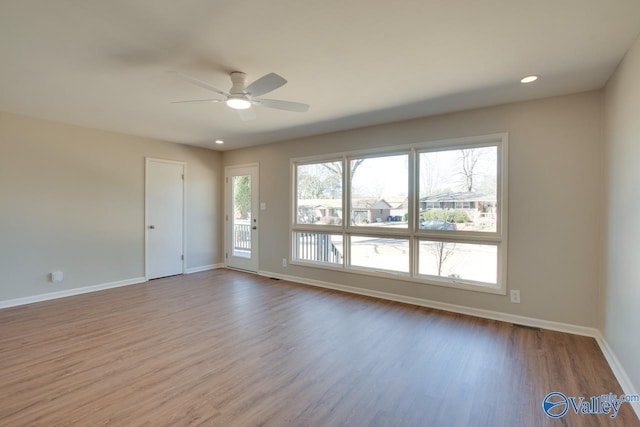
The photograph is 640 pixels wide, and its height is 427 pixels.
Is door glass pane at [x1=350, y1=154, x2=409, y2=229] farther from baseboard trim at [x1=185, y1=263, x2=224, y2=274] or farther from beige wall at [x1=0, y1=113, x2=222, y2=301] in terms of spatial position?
beige wall at [x1=0, y1=113, x2=222, y2=301]

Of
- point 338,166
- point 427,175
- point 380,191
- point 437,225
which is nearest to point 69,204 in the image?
point 338,166

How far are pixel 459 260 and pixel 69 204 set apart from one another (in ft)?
18.3

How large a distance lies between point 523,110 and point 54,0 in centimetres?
418

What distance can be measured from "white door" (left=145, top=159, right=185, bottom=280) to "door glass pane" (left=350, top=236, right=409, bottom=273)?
3.43 m

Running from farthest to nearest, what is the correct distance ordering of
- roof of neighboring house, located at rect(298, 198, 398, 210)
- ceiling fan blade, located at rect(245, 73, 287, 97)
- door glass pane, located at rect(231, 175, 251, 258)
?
door glass pane, located at rect(231, 175, 251, 258) → roof of neighboring house, located at rect(298, 198, 398, 210) → ceiling fan blade, located at rect(245, 73, 287, 97)

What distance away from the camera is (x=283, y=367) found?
2.43 metres

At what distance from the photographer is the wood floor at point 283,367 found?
6.17ft

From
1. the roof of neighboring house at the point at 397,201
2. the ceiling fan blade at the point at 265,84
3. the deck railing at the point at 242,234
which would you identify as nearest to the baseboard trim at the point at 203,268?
the deck railing at the point at 242,234

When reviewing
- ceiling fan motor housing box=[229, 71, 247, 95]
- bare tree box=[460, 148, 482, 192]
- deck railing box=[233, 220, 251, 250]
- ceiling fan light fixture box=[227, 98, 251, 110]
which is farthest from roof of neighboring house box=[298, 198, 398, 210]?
ceiling fan motor housing box=[229, 71, 247, 95]

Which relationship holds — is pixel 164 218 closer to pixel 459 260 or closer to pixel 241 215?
pixel 241 215

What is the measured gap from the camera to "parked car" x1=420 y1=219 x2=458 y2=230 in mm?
3820

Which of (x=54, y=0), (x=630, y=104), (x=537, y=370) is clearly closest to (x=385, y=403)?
(x=537, y=370)

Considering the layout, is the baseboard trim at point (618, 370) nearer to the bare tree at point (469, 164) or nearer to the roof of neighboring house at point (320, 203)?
the bare tree at point (469, 164)

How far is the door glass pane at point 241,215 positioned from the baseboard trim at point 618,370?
524cm
